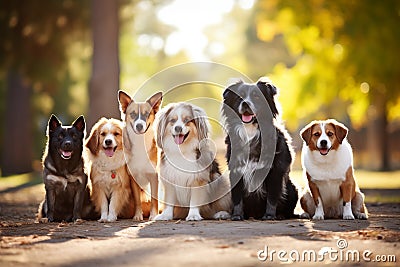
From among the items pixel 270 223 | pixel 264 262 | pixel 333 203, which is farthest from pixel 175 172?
pixel 264 262

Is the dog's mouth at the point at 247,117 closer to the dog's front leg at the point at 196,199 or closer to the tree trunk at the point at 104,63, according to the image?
the dog's front leg at the point at 196,199

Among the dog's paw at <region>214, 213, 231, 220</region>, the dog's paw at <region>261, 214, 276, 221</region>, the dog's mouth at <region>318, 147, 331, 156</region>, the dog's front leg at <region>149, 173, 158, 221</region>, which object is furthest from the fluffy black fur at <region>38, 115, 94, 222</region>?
the dog's mouth at <region>318, 147, 331, 156</region>

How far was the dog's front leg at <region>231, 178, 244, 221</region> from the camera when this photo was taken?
26.5ft

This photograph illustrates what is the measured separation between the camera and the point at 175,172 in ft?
26.8

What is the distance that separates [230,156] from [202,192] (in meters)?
0.56

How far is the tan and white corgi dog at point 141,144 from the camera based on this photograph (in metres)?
8.30

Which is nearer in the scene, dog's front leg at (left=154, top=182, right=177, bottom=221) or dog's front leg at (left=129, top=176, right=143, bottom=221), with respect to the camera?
dog's front leg at (left=154, top=182, right=177, bottom=221)

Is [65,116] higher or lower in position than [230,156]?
higher

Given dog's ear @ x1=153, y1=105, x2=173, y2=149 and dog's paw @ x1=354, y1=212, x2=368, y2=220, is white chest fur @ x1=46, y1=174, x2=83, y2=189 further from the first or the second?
dog's paw @ x1=354, y1=212, x2=368, y2=220

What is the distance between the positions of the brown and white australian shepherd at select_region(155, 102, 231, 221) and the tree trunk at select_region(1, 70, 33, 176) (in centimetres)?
1828

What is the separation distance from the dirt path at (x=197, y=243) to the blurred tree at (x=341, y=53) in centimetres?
1130

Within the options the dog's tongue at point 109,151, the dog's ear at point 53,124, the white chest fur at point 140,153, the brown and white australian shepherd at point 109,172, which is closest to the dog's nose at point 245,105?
the white chest fur at point 140,153

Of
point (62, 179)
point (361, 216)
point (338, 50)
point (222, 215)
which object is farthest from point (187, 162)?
point (338, 50)

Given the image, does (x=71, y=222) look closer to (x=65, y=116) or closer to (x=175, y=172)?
(x=175, y=172)
